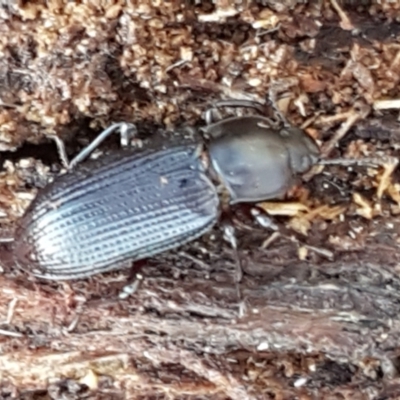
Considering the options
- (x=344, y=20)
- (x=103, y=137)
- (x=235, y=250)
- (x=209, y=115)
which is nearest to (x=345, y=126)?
(x=344, y=20)

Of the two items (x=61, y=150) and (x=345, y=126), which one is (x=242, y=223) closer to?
(x=345, y=126)

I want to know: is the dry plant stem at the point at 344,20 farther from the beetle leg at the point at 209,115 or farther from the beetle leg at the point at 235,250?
the beetle leg at the point at 235,250

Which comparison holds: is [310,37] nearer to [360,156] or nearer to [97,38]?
[360,156]

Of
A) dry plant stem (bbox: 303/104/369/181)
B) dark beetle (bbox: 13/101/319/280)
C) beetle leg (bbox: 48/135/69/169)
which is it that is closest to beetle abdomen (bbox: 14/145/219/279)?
dark beetle (bbox: 13/101/319/280)

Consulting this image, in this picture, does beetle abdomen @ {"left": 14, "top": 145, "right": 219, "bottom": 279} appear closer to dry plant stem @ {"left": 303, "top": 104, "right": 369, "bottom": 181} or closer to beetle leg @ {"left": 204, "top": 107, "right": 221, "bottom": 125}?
beetle leg @ {"left": 204, "top": 107, "right": 221, "bottom": 125}

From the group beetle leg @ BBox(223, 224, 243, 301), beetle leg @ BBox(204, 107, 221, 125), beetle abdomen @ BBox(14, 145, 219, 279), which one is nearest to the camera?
beetle abdomen @ BBox(14, 145, 219, 279)

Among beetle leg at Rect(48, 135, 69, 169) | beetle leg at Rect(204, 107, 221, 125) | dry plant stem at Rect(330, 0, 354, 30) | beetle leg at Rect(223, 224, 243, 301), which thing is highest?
dry plant stem at Rect(330, 0, 354, 30)
